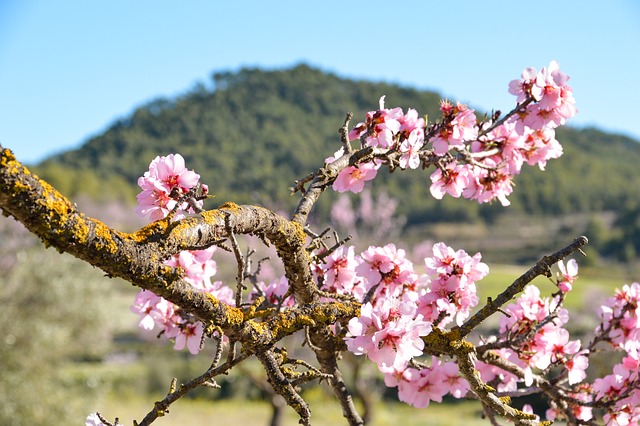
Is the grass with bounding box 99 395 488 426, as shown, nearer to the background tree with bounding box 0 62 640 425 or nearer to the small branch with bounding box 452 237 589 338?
the background tree with bounding box 0 62 640 425

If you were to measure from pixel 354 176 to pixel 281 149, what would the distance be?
8749 centimetres

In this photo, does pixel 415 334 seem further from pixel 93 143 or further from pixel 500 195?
pixel 93 143

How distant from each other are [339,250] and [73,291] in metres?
15.3

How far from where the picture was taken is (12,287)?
15055 mm

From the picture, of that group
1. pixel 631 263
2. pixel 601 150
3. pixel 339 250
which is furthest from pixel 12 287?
pixel 601 150

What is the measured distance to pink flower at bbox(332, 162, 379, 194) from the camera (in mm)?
2287

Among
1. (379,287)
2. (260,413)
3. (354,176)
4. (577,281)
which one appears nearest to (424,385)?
(379,287)

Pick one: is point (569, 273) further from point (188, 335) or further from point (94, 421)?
point (94, 421)

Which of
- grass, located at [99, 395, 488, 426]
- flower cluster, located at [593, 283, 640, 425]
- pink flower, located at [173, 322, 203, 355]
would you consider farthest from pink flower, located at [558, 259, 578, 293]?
grass, located at [99, 395, 488, 426]

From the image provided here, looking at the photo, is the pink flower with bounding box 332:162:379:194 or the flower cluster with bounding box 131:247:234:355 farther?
the pink flower with bounding box 332:162:379:194

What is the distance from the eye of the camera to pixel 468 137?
2.37 metres

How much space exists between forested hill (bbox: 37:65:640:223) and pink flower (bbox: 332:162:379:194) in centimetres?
4735

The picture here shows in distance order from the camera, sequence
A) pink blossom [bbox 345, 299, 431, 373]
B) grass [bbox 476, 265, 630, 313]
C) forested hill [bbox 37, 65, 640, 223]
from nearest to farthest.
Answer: pink blossom [bbox 345, 299, 431, 373]
grass [bbox 476, 265, 630, 313]
forested hill [bbox 37, 65, 640, 223]

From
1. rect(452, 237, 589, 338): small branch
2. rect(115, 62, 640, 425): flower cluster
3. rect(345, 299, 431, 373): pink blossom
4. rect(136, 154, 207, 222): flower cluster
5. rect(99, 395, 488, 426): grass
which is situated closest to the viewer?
rect(345, 299, 431, 373): pink blossom
